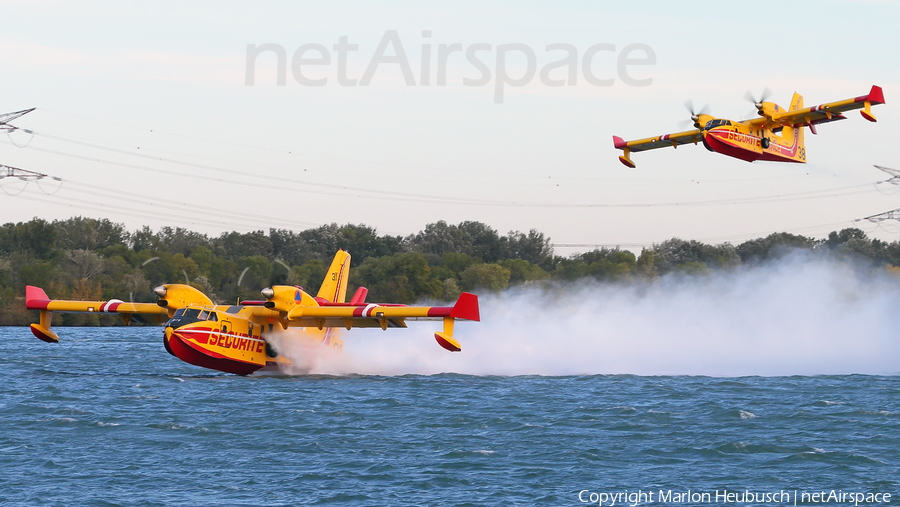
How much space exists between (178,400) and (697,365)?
24045 mm

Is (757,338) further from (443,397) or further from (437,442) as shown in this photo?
(437,442)

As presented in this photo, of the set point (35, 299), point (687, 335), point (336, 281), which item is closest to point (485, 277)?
point (687, 335)

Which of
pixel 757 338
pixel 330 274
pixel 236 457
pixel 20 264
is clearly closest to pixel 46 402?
pixel 236 457

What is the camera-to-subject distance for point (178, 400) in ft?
102

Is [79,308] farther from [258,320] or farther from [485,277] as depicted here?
[485,277]

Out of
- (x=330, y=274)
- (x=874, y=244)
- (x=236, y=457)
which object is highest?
(x=874, y=244)

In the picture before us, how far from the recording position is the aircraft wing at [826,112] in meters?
36.4

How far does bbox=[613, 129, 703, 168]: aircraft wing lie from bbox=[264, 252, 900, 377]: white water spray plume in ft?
32.2

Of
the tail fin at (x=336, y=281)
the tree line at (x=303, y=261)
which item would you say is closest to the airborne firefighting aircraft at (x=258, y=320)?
the tail fin at (x=336, y=281)

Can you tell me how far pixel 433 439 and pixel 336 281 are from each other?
21.6m

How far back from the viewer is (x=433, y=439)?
24.3m

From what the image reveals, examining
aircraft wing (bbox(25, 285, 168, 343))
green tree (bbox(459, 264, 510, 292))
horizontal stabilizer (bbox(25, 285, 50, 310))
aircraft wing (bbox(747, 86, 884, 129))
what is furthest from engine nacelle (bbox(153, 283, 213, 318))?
green tree (bbox(459, 264, 510, 292))

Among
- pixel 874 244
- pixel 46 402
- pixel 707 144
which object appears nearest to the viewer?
pixel 46 402

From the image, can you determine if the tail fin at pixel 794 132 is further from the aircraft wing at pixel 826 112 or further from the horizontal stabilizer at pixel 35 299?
the horizontal stabilizer at pixel 35 299
